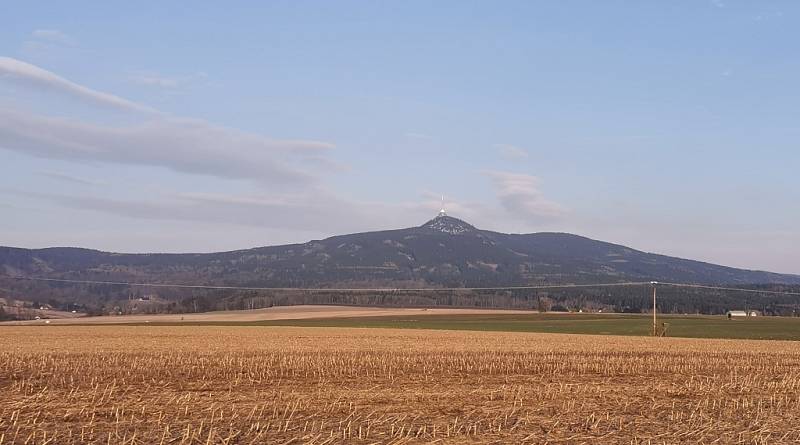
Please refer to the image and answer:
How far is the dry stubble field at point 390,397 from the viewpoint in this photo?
19.9 metres

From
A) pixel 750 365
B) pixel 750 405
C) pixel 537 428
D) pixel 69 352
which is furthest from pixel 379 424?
pixel 69 352

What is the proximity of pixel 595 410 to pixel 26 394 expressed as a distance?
1785cm

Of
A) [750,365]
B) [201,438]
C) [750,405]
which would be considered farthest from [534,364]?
[201,438]

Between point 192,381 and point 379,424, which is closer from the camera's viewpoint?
point 379,424

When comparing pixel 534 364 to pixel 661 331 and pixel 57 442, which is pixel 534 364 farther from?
pixel 661 331

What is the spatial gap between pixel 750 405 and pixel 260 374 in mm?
18584

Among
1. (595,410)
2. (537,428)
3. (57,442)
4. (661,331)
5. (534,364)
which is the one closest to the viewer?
(57,442)

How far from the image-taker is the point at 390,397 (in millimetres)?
27203

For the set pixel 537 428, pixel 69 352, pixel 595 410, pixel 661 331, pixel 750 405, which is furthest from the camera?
pixel 661 331

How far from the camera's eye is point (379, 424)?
21.4 m

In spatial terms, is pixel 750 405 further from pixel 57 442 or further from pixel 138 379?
pixel 138 379

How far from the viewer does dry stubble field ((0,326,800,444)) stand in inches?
784

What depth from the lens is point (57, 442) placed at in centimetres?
1838

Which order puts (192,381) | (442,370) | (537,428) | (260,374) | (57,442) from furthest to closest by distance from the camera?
(442,370), (260,374), (192,381), (537,428), (57,442)
